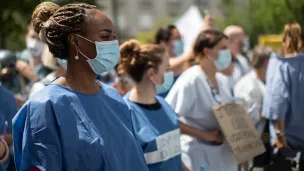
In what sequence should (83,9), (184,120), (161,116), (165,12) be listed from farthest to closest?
(165,12) < (184,120) < (161,116) < (83,9)

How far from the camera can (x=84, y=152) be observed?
3123mm

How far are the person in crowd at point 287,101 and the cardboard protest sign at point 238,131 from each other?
0.38 m

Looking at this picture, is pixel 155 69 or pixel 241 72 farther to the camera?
pixel 241 72

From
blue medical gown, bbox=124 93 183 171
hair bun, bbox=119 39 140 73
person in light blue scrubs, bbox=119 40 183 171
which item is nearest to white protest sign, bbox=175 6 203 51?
person in light blue scrubs, bbox=119 40 183 171

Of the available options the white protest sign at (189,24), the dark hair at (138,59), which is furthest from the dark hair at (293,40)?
the white protest sign at (189,24)

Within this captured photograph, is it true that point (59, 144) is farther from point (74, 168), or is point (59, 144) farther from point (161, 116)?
point (161, 116)

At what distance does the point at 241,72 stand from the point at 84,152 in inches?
267

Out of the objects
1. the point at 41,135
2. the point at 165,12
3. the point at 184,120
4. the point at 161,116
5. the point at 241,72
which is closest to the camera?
the point at 41,135

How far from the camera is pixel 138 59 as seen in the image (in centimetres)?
493

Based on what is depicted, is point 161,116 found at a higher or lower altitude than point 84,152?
lower

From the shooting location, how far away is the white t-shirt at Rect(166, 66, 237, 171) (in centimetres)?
568

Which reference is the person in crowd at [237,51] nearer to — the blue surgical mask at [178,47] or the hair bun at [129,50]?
the blue surgical mask at [178,47]

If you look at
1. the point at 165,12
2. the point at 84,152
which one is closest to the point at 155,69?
the point at 84,152

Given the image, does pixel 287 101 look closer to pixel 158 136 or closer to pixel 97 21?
pixel 158 136
